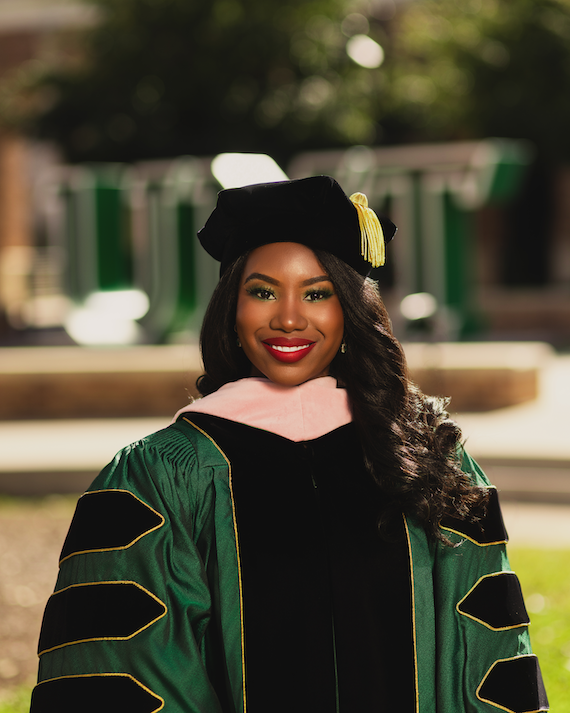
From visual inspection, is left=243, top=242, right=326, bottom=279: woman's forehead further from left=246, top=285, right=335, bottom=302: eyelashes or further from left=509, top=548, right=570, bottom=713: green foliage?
left=509, top=548, right=570, bottom=713: green foliage

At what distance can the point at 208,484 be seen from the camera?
1.84 metres

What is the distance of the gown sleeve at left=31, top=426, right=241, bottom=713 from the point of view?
1.73 meters

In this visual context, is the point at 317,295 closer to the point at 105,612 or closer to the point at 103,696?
the point at 105,612

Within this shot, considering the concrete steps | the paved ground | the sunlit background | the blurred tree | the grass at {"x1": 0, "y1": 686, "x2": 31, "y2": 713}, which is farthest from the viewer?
the blurred tree

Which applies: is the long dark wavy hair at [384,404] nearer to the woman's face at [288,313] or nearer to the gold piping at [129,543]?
the woman's face at [288,313]

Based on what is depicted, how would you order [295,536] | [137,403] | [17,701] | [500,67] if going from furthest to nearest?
1. [500,67]
2. [137,403]
3. [17,701]
4. [295,536]

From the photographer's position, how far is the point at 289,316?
1918mm

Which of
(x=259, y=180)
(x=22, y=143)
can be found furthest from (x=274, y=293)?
(x=22, y=143)

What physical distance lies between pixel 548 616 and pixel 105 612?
11.4 feet

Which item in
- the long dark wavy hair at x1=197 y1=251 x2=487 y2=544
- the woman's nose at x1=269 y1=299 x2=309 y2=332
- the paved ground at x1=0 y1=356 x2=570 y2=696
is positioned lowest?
the paved ground at x1=0 y1=356 x2=570 y2=696

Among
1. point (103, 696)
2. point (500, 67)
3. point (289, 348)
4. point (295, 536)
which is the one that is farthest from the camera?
point (500, 67)

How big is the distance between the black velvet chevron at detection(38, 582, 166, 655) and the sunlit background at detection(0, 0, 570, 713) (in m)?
0.90

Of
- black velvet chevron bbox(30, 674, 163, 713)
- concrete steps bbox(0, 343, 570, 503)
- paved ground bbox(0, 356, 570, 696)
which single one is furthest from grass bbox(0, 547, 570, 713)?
Result: black velvet chevron bbox(30, 674, 163, 713)

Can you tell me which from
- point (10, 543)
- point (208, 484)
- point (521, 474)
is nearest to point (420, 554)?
point (208, 484)
